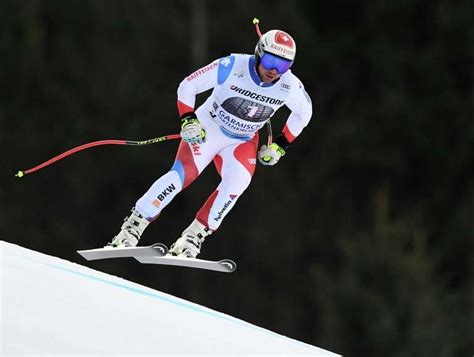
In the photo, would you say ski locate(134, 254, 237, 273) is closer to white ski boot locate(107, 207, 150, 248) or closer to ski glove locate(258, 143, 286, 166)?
white ski boot locate(107, 207, 150, 248)

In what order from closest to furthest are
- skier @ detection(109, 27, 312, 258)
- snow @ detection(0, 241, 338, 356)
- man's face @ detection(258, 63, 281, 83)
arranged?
snow @ detection(0, 241, 338, 356)
man's face @ detection(258, 63, 281, 83)
skier @ detection(109, 27, 312, 258)

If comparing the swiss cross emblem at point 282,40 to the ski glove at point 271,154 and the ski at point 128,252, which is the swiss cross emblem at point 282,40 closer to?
the ski glove at point 271,154

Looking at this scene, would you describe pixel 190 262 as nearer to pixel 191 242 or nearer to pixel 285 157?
pixel 191 242

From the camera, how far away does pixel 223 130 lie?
11.5 m

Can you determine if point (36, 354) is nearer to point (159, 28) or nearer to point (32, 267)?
point (32, 267)

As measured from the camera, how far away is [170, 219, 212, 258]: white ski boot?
37.4 feet

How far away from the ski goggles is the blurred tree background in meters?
20.9

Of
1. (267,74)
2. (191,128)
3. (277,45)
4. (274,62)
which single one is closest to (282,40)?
(277,45)

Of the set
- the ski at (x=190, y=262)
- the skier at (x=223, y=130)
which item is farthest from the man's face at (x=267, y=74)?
the ski at (x=190, y=262)

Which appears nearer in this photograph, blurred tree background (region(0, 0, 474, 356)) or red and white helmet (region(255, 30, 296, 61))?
red and white helmet (region(255, 30, 296, 61))

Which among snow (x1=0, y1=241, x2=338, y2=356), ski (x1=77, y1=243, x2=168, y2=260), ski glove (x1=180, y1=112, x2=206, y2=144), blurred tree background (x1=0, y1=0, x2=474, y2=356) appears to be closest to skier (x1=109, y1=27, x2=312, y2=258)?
ski glove (x1=180, y1=112, x2=206, y2=144)

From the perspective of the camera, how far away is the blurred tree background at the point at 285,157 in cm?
3297

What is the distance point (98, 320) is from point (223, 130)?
108 inches

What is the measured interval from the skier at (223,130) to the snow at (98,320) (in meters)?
0.66
